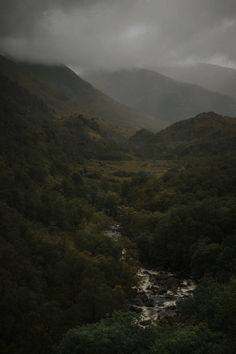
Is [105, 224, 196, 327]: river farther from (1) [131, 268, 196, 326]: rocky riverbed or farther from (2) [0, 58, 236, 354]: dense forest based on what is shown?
(2) [0, 58, 236, 354]: dense forest

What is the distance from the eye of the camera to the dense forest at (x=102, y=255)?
5651 centimetres

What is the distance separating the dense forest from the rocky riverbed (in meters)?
2.75

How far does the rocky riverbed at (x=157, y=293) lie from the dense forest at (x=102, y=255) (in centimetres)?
275

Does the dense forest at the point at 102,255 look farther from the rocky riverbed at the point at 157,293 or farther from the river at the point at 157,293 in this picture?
the rocky riverbed at the point at 157,293

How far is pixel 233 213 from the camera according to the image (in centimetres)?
11175

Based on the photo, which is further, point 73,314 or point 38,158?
point 38,158

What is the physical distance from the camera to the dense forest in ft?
185

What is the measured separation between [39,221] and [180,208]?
3791 cm

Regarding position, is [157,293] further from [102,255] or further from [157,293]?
[102,255]

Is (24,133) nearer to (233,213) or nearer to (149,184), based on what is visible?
(149,184)

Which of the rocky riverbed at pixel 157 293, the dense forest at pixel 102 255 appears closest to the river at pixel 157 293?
the rocky riverbed at pixel 157 293

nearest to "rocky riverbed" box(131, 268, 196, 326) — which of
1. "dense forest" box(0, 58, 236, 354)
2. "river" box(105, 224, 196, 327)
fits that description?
"river" box(105, 224, 196, 327)

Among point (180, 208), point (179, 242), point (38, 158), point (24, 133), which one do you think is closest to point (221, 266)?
point (179, 242)

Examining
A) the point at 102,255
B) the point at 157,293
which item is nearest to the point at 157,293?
the point at 157,293
